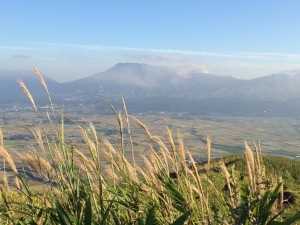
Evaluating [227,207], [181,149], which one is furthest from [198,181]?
[227,207]

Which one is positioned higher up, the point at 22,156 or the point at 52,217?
the point at 22,156

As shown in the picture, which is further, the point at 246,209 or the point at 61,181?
the point at 61,181

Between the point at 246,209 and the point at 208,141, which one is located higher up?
the point at 208,141

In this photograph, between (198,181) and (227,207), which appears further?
(227,207)

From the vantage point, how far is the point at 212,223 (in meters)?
4.76

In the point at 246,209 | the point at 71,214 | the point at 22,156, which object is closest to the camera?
the point at 246,209

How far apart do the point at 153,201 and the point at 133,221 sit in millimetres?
424

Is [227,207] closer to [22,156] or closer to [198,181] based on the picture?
[198,181]

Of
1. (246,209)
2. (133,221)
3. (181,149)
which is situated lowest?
(133,221)

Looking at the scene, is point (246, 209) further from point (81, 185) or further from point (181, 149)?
point (81, 185)

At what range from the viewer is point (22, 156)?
5.09 metres

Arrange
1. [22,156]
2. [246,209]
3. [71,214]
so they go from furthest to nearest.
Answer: [22,156], [71,214], [246,209]

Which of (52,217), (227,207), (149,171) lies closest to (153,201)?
(149,171)

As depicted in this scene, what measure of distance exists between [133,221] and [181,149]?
87 cm
